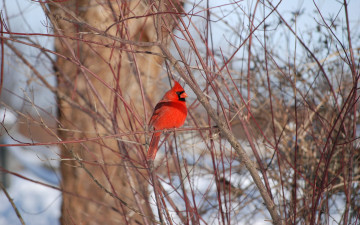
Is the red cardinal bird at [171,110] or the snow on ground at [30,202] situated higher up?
the snow on ground at [30,202]

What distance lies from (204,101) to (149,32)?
1.77 m

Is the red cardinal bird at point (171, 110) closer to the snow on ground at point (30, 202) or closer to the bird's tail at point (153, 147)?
the bird's tail at point (153, 147)

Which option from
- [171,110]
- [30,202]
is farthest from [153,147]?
[30,202]

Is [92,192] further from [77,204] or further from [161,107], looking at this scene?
[161,107]

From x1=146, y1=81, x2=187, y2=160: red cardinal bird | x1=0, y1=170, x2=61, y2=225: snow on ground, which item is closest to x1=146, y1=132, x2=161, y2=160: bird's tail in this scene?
x1=146, y1=81, x2=187, y2=160: red cardinal bird

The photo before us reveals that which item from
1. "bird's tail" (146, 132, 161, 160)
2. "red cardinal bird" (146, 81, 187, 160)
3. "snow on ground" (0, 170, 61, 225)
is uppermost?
"snow on ground" (0, 170, 61, 225)

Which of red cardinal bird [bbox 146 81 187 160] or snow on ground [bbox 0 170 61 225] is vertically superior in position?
snow on ground [bbox 0 170 61 225]

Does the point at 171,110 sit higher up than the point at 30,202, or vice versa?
the point at 30,202

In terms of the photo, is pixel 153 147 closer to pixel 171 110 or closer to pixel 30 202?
pixel 171 110

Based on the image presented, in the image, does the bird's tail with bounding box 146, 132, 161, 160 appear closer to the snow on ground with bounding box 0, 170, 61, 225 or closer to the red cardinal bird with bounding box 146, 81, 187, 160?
the red cardinal bird with bounding box 146, 81, 187, 160

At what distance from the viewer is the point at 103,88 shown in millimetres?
2738

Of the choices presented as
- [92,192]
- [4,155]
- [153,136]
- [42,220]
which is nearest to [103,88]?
[92,192]

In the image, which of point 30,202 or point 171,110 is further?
point 30,202

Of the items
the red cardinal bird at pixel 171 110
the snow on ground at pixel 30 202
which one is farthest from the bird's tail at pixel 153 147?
the snow on ground at pixel 30 202
